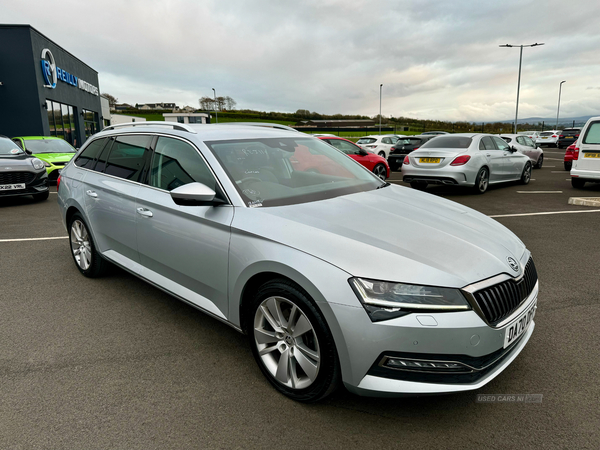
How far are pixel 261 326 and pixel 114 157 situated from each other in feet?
8.42

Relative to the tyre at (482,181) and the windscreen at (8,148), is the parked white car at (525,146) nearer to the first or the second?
the tyre at (482,181)

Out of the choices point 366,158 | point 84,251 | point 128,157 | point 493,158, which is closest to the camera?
point 128,157

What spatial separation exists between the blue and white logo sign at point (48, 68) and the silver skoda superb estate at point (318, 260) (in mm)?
22065

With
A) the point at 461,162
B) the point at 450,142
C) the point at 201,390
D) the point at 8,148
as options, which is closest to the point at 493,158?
the point at 450,142

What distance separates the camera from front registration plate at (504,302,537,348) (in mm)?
2277

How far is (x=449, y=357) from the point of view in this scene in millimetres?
2080

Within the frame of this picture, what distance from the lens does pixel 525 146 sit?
17141 mm

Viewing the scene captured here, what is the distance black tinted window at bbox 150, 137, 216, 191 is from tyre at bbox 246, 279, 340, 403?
38.0 inches

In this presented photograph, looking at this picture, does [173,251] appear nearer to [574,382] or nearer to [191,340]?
[191,340]

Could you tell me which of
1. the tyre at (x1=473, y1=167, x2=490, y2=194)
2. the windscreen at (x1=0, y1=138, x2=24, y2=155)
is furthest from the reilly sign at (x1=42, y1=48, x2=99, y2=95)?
the tyre at (x1=473, y1=167, x2=490, y2=194)

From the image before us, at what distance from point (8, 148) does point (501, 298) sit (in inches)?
466

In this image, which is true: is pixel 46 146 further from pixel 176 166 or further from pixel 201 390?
pixel 201 390

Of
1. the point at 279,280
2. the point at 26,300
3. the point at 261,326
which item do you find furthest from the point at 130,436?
the point at 26,300

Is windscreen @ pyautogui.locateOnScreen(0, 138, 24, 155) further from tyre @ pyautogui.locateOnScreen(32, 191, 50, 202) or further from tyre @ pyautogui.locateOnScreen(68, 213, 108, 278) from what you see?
tyre @ pyautogui.locateOnScreen(68, 213, 108, 278)
